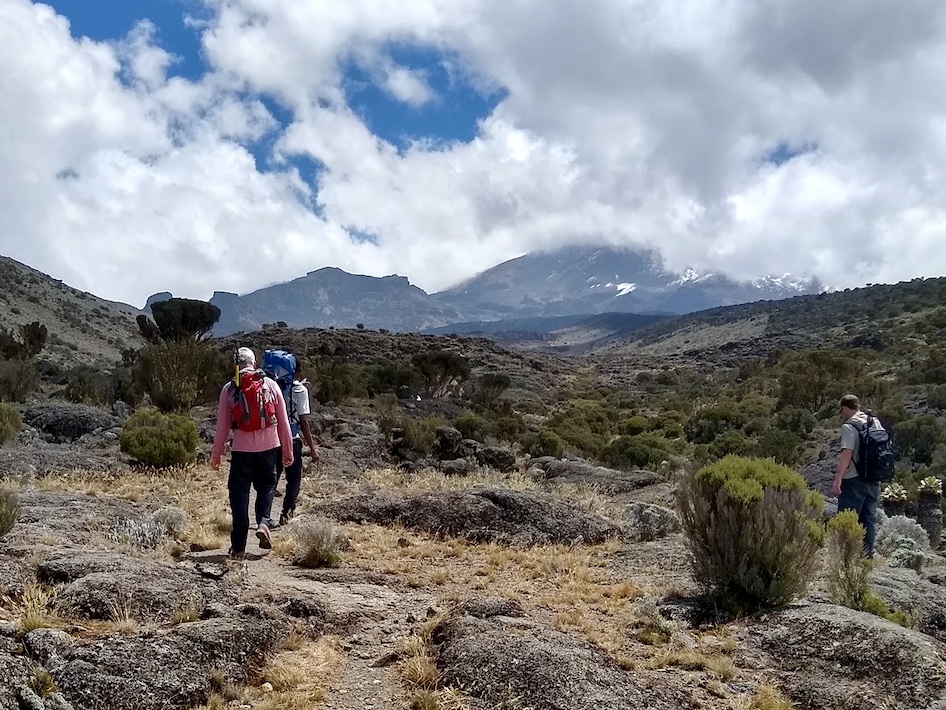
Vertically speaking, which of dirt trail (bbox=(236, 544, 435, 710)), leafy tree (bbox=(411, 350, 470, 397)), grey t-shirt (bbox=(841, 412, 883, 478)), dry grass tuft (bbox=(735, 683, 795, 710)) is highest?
leafy tree (bbox=(411, 350, 470, 397))

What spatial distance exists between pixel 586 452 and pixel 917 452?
8.02m

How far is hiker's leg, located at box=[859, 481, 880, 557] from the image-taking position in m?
7.39

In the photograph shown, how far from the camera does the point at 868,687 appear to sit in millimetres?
4113

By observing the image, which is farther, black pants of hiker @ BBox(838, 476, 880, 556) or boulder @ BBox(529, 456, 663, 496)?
boulder @ BBox(529, 456, 663, 496)

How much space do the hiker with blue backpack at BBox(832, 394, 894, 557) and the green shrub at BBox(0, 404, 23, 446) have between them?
11.6 m

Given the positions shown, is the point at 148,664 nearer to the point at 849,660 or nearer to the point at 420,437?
the point at 849,660

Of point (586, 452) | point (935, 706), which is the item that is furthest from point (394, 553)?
point (586, 452)

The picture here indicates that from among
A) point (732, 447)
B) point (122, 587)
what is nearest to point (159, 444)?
point (122, 587)

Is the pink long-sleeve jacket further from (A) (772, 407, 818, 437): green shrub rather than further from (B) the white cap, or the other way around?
(A) (772, 407, 818, 437): green shrub

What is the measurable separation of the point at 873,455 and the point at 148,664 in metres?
6.69

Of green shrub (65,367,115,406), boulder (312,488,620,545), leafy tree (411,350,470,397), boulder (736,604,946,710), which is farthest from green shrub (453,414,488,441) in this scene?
boulder (736,604,946,710)

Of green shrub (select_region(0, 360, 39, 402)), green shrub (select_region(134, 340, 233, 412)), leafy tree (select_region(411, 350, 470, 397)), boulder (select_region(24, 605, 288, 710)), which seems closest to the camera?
boulder (select_region(24, 605, 288, 710))

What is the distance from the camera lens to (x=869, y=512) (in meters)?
7.52

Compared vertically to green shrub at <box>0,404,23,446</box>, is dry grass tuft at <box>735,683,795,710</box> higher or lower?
lower
